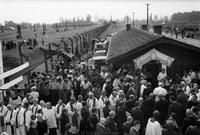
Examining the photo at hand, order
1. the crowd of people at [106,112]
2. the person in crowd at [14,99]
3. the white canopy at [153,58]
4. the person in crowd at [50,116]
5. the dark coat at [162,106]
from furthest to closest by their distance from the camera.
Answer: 1. the white canopy at [153,58]
2. the person in crowd at [14,99]
3. the person in crowd at [50,116]
4. the dark coat at [162,106]
5. the crowd of people at [106,112]

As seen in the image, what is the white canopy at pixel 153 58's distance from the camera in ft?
44.9

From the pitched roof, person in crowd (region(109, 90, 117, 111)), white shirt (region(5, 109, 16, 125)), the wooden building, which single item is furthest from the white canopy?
white shirt (region(5, 109, 16, 125))

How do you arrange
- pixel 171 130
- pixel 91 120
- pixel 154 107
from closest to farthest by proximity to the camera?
pixel 171 130, pixel 91 120, pixel 154 107

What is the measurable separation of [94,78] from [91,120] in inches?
228

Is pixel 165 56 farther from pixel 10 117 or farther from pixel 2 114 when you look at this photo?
pixel 2 114

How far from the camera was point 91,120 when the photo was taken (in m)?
7.88

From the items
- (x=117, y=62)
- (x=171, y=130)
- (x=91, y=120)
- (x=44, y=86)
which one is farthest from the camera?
(x=117, y=62)

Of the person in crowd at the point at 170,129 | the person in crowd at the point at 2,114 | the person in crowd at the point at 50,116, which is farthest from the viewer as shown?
the person in crowd at the point at 2,114

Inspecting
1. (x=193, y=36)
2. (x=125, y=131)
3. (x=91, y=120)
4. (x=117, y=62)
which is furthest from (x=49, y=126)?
(x=193, y=36)

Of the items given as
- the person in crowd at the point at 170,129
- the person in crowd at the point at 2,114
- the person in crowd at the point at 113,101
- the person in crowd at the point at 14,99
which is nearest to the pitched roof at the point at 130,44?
the person in crowd at the point at 113,101

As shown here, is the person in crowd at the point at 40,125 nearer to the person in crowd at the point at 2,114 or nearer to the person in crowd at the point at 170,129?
the person in crowd at the point at 2,114

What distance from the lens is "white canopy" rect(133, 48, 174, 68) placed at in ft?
44.9

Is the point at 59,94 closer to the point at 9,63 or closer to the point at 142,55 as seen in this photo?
the point at 142,55

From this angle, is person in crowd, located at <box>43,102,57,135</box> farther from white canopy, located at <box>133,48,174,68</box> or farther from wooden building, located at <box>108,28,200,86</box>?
white canopy, located at <box>133,48,174,68</box>
